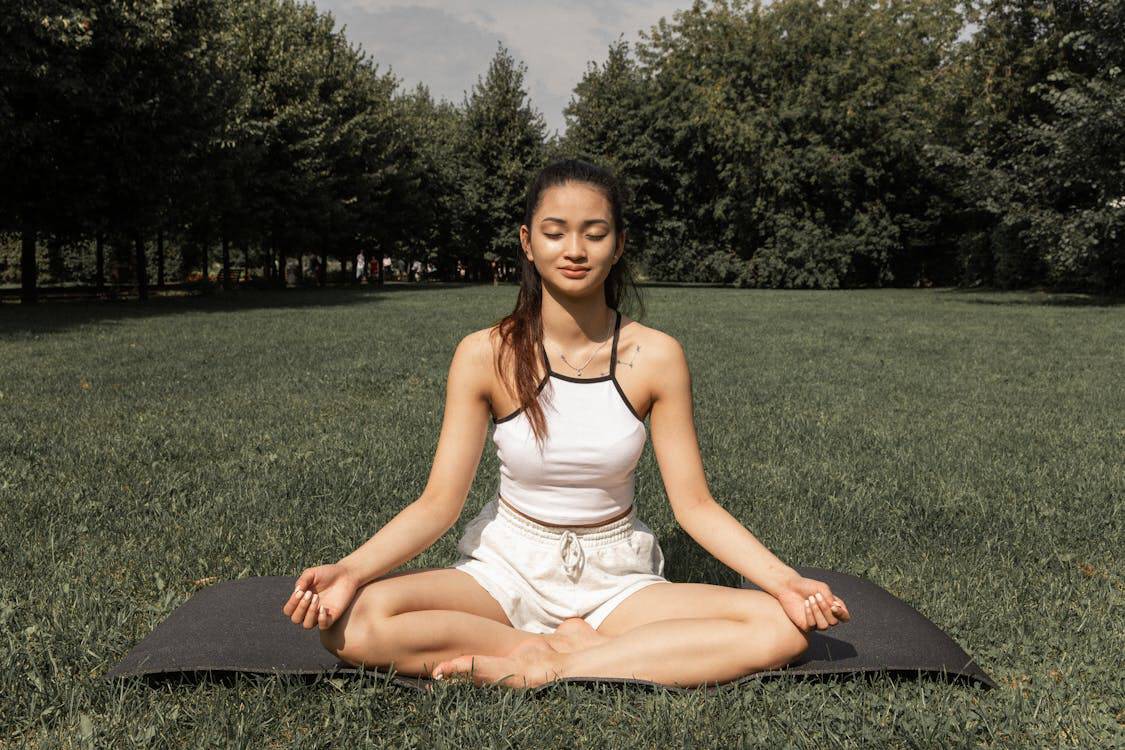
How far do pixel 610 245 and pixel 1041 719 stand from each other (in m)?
2.13

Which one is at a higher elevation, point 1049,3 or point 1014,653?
point 1049,3

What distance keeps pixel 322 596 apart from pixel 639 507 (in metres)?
3.01

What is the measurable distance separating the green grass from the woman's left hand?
1.23 feet

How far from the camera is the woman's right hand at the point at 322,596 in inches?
99.9

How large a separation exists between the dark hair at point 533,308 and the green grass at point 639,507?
39.5 inches

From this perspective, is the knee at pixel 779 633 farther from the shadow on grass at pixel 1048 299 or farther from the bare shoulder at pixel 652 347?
the shadow on grass at pixel 1048 299

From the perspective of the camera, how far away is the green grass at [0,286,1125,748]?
111 inches

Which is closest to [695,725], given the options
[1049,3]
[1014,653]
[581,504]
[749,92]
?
[581,504]

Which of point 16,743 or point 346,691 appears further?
point 346,691

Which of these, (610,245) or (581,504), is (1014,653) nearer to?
(581,504)

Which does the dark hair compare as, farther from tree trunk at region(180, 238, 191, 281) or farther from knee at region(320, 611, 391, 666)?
tree trunk at region(180, 238, 191, 281)

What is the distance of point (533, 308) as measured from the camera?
3.31 meters

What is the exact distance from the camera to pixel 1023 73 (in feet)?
86.8

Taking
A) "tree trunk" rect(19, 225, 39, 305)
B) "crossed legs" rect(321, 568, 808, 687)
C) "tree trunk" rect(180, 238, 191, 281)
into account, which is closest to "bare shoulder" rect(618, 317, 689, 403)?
"crossed legs" rect(321, 568, 808, 687)
